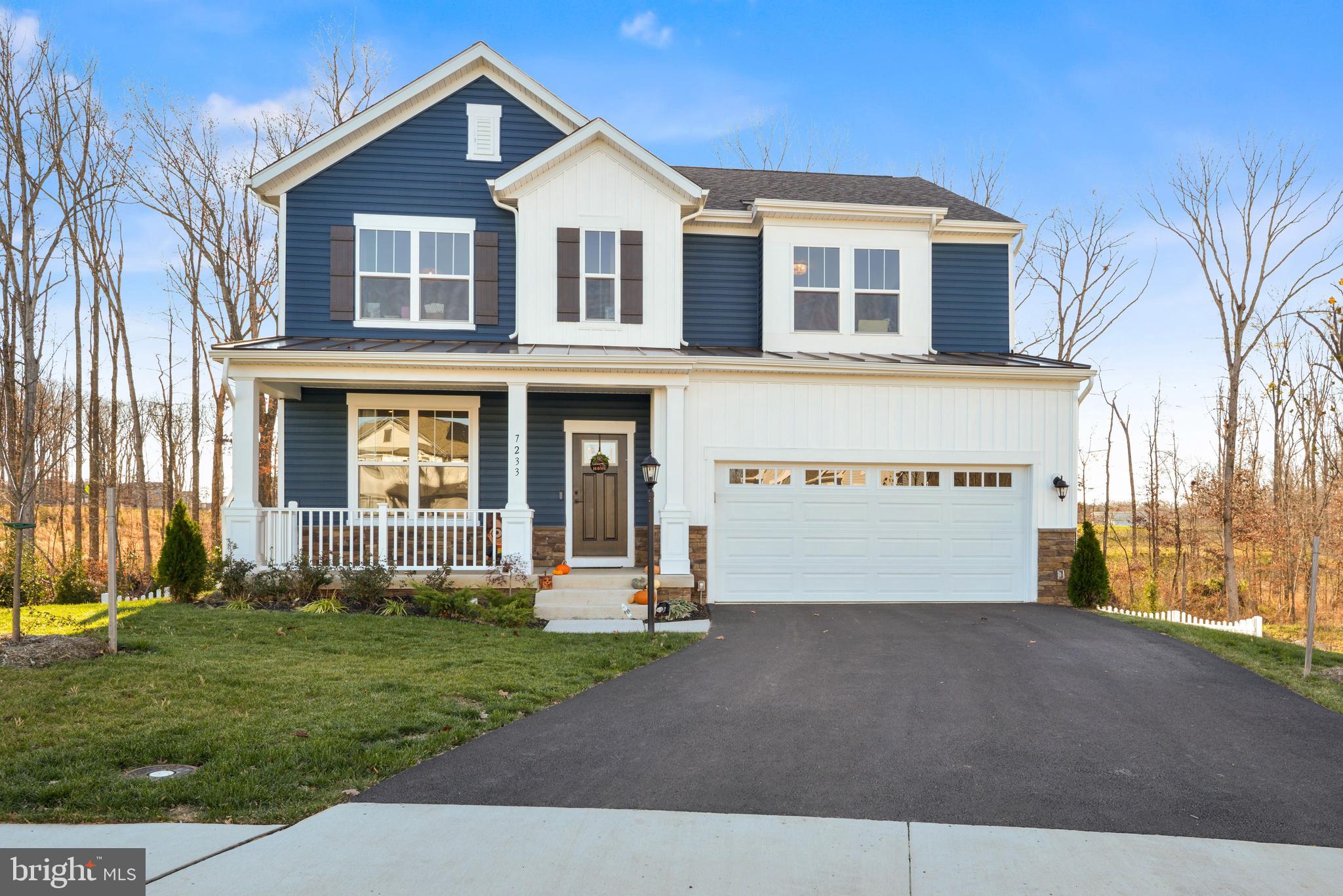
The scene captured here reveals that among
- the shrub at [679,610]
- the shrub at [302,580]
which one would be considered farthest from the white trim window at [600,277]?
the shrub at [302,580]

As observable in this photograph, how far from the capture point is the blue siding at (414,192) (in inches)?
492

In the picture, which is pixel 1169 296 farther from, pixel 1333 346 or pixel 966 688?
pixel 966 688

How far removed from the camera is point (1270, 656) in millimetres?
8664

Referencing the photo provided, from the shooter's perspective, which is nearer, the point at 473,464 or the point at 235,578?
the point at 235,578

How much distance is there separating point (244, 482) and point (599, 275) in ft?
19.4

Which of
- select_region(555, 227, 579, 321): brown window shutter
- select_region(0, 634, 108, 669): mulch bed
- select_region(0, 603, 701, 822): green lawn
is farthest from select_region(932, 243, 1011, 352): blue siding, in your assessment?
select_region(0, 634, 108, 669): mulch bed

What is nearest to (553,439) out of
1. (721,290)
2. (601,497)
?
(601,497)

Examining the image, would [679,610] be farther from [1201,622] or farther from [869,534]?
[1201,622]

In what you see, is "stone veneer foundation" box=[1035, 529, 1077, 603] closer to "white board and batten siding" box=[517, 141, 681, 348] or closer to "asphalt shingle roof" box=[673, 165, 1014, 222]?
"asphalt shingle roof" box=[673, 165, 1014, 222]

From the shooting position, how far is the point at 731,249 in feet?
44.2

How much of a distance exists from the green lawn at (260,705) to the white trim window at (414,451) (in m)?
3.49

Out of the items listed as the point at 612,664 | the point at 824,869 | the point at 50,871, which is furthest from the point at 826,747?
the point at 50,871

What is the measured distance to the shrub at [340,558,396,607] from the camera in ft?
34.2

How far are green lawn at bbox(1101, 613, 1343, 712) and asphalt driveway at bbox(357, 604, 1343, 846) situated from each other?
22 cm
